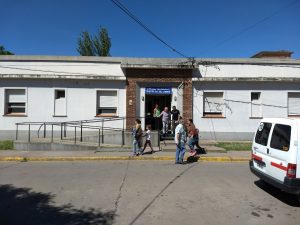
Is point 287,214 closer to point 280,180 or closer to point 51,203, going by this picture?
point 280,180

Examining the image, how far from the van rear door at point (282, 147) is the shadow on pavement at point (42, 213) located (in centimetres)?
389

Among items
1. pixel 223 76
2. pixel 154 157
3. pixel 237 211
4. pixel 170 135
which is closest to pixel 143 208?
pixel 237 211

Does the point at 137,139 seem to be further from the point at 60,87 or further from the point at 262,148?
the point at 60,87

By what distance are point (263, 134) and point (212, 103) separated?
10163 mm

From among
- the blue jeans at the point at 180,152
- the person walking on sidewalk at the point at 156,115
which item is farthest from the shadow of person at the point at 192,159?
the person walking on sidewalk at the point at 156,115

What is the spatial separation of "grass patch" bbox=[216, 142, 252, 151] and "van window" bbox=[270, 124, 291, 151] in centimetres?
752

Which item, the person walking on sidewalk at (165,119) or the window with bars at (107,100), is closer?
the person walking on sidewalk at (165,119)

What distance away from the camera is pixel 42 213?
6.06 meters

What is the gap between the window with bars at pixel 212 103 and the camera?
59.1ft

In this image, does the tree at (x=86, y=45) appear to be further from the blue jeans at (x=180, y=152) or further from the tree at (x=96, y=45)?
the blue jeans at (x=180, y=152)

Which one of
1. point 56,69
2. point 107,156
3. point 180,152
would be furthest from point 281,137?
point 56,69

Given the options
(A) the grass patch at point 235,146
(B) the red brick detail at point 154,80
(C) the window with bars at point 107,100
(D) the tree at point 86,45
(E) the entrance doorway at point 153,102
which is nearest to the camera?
(A) the grass patch at point 235,146

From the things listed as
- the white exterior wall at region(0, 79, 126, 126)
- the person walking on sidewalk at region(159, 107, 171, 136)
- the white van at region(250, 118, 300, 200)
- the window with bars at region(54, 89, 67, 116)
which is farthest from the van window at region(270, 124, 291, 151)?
the window with bars at region(54, 89, 67, 116)

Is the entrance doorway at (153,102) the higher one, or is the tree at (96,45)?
the tree at (96,45)
